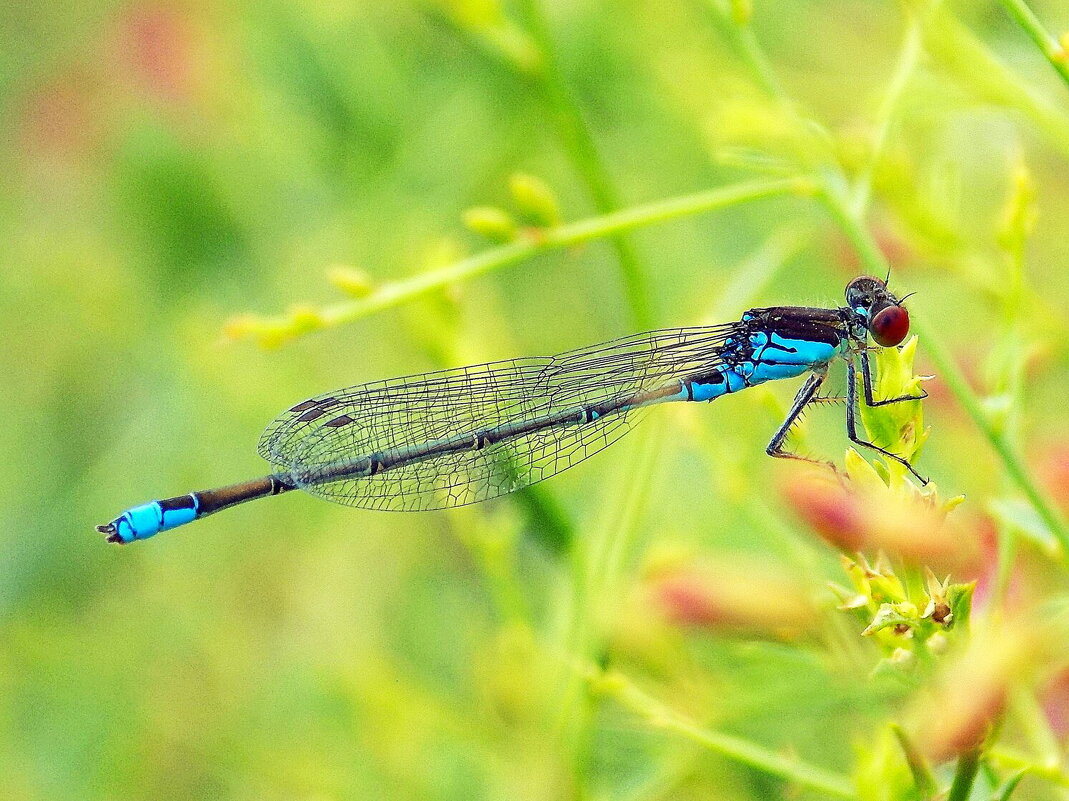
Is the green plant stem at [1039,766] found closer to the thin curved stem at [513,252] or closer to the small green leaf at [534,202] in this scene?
the thin curved stem at [513,252]

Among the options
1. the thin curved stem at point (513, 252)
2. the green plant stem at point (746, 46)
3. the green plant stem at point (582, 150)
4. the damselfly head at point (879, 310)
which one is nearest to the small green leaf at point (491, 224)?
the thin curved stem at point (513, 252)

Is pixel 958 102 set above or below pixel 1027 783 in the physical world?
above

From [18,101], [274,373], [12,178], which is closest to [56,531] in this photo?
[274,373]

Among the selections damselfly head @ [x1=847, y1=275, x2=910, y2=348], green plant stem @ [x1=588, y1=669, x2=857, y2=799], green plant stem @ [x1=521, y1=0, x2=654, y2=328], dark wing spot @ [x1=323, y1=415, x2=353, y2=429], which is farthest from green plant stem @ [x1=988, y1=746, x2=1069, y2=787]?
dark wing spot @ [x1=323, y1=415, x2=353, y2=429]

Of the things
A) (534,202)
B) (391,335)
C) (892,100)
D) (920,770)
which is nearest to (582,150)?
(534,202)

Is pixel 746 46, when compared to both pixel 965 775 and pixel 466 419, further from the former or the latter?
pixel 466 419

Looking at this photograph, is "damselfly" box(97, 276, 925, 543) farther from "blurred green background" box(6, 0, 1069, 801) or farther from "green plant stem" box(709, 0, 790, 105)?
"green plant stem" box(709, 0, 790, 105)

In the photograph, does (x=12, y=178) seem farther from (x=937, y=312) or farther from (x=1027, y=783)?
(x=1027, y=783)
